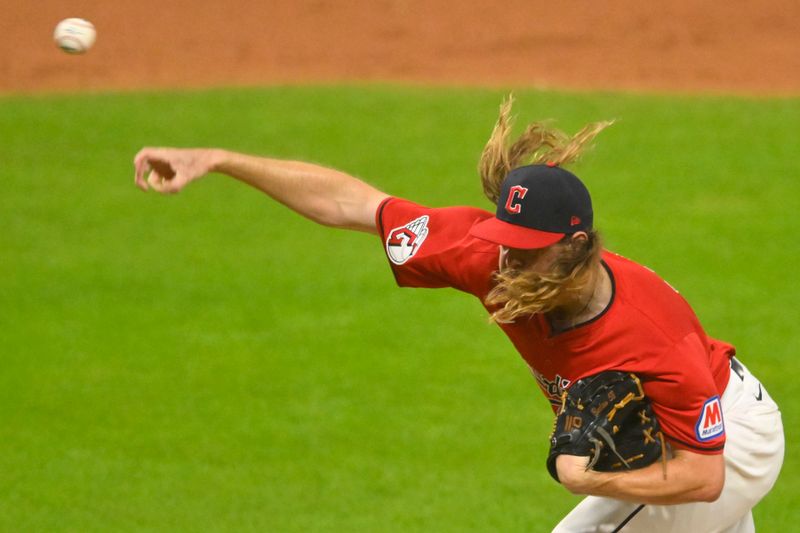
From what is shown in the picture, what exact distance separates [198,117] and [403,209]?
9.56 meters

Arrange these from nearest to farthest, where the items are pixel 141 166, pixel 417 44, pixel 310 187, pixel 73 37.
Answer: pixel 141 166 < pixel 310 187 < pixel 73 37 < pixel 417 44

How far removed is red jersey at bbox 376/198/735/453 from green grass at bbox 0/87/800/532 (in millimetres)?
2202

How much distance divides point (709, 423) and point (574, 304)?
621mm

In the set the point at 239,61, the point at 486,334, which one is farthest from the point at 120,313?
the point at 239,61

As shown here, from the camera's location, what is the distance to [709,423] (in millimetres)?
4422

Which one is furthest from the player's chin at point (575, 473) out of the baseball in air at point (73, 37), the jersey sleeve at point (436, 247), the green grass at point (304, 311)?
the baseball in air at point (73, 37)

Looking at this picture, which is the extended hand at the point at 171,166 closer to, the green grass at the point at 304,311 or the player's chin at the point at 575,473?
the player's chin at the point at 575,473

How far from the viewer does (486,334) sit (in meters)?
9.69

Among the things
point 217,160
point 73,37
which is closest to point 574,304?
point 217,160

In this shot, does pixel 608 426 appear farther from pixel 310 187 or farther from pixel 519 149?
pixel 310 187

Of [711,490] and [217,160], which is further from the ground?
[217,160]

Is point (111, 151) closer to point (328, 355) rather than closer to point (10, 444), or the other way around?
point (328, 355)

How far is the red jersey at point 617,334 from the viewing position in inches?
174

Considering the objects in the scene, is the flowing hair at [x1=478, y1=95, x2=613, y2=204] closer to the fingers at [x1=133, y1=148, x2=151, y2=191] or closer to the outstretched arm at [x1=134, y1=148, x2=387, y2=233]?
the outstretched arm at [x1=134, y1=148, x2=387, y2=233]
